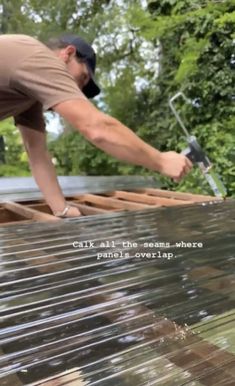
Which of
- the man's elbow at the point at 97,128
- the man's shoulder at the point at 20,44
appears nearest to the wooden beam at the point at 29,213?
the man's elbow at the point at 97,128

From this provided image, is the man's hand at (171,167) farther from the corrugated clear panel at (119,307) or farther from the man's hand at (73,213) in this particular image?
the man's hand at (73,213)

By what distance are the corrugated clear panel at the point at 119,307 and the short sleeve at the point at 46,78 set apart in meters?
0.45

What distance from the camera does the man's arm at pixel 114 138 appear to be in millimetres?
1254

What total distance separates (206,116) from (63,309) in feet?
16.9

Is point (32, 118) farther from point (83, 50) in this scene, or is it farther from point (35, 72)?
point (35, 72)

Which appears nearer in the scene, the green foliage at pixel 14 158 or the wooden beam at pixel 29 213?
the wooden beam at pixel 29 213

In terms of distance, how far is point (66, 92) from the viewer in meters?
1.24

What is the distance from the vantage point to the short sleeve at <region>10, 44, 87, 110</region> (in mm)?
1245

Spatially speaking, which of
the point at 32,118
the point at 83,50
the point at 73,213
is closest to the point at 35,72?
the point at 83,50

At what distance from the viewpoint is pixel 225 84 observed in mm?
5531

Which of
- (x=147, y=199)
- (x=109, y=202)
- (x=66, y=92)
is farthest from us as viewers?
(x=147, y=199)

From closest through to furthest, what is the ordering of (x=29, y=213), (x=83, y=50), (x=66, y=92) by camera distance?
(x=66, y=92), (x=83, y=50), (x=29, y=213)

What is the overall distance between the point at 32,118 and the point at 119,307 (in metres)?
1.26

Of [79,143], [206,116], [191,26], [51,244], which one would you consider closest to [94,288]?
[51,244]
